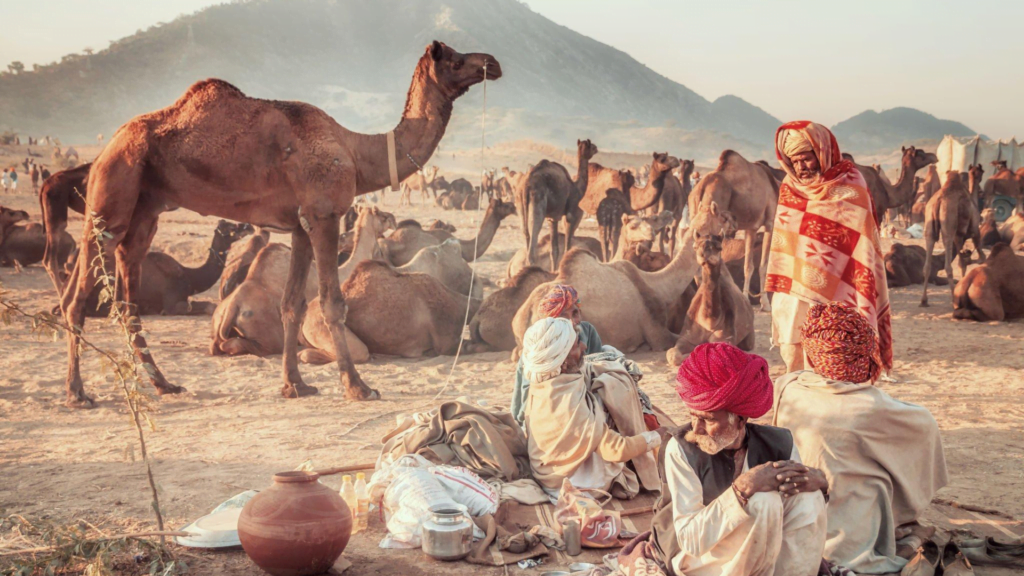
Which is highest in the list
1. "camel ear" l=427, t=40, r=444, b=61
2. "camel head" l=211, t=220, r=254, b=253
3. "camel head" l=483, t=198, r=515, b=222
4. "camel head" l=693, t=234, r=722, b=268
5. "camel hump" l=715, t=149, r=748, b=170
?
"camel ear" l=427, t=40, r=444, b=61

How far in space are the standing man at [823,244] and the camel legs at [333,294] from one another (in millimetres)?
3910

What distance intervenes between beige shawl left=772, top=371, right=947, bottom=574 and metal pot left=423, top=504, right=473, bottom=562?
159 centimetres

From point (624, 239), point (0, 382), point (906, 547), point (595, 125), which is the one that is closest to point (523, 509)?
point (906, 547)

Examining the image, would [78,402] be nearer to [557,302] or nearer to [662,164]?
[557,302]

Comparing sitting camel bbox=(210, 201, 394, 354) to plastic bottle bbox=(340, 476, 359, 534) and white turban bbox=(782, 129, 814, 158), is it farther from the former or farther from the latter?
white turban bbox=(782, 129, 814, 158)

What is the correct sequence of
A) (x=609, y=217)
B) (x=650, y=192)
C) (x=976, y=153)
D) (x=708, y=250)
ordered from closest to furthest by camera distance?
(x=708, y=250), (x=609, y=217), (x=650, y=192), (x=976, y=153)

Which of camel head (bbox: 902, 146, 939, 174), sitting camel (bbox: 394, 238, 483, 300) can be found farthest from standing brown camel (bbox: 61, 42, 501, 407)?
camel head (bbox: 902, 146, 939, 174)

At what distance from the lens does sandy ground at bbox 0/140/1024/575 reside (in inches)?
209

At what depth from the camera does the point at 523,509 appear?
5227 mm

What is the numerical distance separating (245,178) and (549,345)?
13.4 feet

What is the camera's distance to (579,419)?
5.14 metres

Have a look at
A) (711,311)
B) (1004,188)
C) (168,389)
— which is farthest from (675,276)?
(1004,188)

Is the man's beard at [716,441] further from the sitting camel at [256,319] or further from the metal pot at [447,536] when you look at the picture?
the sitting camel at [256,319]

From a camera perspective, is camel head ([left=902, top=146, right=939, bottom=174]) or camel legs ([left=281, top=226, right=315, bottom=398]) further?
camel head ([left=902, top=146, right=939, bottom=174])
